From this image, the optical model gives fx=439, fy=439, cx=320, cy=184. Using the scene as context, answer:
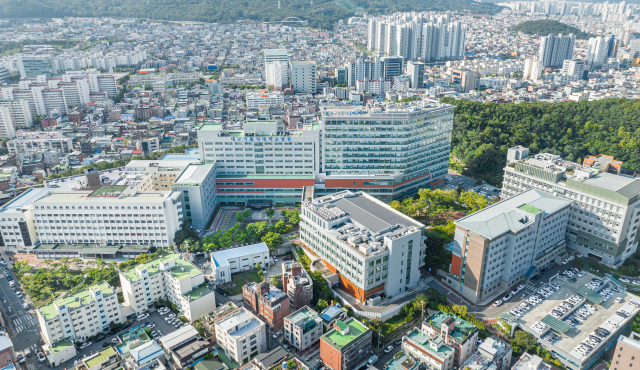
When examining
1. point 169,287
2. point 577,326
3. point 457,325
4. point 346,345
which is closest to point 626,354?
point 577,326

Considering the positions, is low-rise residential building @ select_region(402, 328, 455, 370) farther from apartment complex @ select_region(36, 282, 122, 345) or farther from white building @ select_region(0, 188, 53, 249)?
white building @ select_region(0, 188, 53, 249)

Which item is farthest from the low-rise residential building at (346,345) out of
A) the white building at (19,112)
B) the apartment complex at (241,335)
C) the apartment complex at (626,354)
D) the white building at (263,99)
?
the white building at (19,112)

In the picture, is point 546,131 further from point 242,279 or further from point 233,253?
point 242,279

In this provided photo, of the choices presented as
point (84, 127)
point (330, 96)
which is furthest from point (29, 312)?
point (330, 96)

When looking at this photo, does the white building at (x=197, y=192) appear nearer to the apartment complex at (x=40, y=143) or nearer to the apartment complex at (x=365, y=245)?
the apartment complex at (x=365, y=245)

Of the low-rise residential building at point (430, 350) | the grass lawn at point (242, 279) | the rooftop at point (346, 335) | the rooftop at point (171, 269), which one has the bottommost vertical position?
the grass lawn at point (242, 279)
